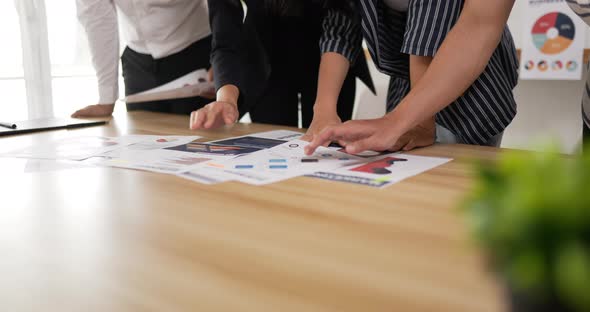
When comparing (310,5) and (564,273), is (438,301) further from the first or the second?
(310,5)

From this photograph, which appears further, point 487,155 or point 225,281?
point 487,155

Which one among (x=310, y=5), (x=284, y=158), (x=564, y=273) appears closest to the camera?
(x=564, y=273)

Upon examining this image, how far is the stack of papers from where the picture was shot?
2.36 feet

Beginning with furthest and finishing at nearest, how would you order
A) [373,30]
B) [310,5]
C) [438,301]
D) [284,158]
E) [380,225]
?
[310,5] < [373,30] < [284,158] < [380,225] < [438,301]

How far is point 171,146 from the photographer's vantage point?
0.99 metres

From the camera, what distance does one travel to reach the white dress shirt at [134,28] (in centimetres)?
161

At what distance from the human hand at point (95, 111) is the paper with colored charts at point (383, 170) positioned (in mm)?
1063

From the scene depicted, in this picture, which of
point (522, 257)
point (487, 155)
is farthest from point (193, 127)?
point (522, 257)

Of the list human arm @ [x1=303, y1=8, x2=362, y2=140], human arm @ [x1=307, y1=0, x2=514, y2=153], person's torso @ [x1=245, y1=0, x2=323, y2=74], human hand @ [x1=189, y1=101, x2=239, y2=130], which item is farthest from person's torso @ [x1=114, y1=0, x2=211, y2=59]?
human arm @ [x1=307, y1=0, x2=514, y2=153]

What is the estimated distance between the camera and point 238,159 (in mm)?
836

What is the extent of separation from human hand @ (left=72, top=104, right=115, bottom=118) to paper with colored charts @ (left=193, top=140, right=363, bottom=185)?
869 mm

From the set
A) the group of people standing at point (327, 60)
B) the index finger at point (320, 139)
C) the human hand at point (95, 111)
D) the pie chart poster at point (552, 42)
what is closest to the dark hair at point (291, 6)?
the group of people standing at point (327, 60)

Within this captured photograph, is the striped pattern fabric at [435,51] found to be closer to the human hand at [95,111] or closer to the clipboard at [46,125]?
the clipboard at [46,125]

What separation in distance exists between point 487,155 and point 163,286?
25.4 inches
